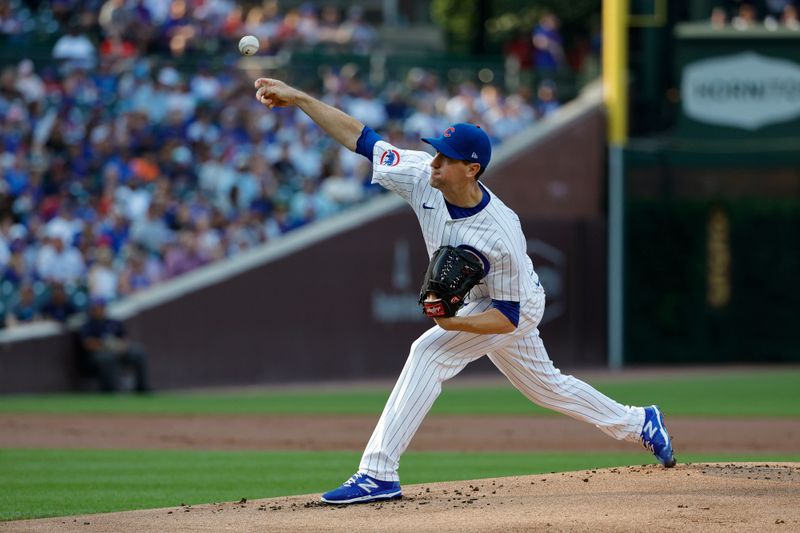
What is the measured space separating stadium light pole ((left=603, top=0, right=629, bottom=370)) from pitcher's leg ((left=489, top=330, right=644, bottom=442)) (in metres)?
13.8

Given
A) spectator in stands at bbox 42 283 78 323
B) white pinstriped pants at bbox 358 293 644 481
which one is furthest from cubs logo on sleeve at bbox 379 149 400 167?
spectator in stands at bbox 42 283 78 323


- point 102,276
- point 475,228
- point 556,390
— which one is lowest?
point 556,390

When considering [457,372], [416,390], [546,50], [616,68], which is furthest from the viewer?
[546,50]

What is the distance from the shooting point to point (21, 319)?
15.1 m

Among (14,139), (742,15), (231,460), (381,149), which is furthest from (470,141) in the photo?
(742,15)

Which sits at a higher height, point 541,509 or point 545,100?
point 545,100

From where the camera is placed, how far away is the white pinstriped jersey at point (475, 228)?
615 cm

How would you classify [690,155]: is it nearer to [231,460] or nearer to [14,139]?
[14,139]

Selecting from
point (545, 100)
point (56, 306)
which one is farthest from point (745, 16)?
point (56, 306)

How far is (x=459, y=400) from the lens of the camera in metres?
15.4

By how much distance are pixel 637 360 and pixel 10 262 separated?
10.2m

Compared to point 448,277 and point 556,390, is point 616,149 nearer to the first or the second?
point 556,390

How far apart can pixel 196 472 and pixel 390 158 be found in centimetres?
328

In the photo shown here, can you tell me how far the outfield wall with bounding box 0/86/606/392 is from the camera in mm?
16344
